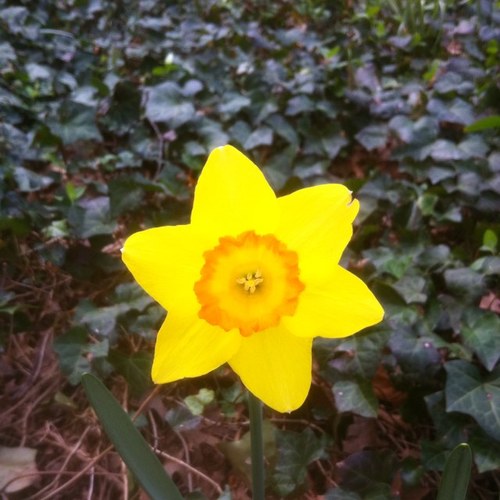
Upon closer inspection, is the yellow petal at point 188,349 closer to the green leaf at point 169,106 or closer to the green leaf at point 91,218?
the green leaf at point 91,218

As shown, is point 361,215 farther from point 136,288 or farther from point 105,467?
point 105,467

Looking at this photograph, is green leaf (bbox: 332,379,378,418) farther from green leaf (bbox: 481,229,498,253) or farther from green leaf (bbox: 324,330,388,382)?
green leaf (bbox: 481,229,498,253)

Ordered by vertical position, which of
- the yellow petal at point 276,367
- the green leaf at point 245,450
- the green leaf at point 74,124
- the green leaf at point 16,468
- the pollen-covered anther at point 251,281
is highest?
the pollen-covered anther at point 251,281

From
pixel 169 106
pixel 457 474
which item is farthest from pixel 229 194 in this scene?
pixel 169 106

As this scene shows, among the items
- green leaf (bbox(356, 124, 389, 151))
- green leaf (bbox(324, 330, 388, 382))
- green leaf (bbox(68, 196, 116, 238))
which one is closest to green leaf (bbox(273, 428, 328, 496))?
green leaf (bbox(324, 330, 388, 382))

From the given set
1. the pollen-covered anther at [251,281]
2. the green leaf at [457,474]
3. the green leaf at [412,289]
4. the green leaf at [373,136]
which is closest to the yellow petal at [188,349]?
the pollen-covered anther at [251,281]

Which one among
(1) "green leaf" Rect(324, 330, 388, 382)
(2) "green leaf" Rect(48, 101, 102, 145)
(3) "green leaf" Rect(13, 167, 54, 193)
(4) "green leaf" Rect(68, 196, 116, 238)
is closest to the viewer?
(1) "green leaf" Rect(324, 330, 388, 382)
